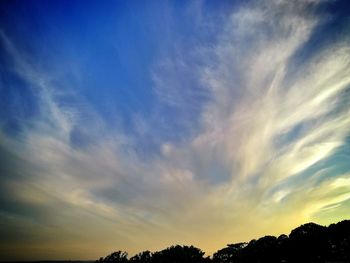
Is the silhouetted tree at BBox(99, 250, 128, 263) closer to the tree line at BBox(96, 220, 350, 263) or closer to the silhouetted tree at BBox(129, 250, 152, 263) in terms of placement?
the silhouetted tree at BBox(129, 250, 152, 263)

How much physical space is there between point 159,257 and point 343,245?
47.4 metres

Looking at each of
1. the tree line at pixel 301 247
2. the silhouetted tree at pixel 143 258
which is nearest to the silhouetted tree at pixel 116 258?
the silhouetted tree at pixel 143 258

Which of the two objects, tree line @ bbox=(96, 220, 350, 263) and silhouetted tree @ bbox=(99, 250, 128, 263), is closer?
tree line @ bbox=(96, 220, 350, 263)

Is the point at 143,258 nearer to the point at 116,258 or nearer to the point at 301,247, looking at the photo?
the point at 116,258

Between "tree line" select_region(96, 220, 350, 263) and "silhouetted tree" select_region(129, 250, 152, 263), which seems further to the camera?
"silhouetted tree" select_region(129, 250, 152, 263)

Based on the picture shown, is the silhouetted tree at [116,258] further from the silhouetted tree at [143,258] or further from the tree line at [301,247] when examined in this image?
the tree line at [301,247]

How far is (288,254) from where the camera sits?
142 ft

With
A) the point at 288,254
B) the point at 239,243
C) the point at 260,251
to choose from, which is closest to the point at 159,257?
the point at 239,243

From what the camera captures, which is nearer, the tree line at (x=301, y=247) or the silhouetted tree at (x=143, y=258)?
the tree line at (x=301, y=247)

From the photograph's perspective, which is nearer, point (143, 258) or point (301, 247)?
point (301, 247)

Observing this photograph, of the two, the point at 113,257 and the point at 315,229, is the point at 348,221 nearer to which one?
the point at 315,229

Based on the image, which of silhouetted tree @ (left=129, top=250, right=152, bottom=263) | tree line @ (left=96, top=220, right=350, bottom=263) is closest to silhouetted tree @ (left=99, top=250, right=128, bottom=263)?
silhouetted tree @ (left=129, top=250, right=152, bottom=263)

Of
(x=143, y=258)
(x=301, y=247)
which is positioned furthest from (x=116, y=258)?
(x=301, y=247)

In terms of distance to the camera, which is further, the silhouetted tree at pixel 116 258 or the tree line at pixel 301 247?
the silhouetted tree at pixel 116 258
